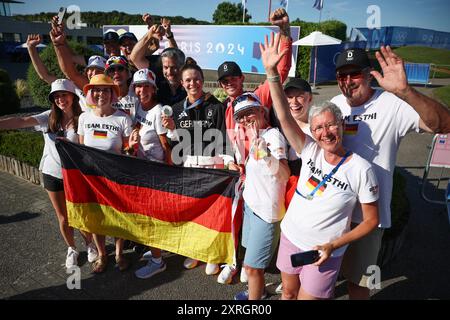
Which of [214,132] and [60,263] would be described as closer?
[214,132]

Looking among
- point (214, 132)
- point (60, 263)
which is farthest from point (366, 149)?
point (60, 263)

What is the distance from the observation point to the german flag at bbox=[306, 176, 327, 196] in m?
2.33

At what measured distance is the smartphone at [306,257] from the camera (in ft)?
7.51

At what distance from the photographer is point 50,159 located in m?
3.79

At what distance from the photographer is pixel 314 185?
2385mm

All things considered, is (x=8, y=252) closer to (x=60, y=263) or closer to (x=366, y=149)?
(x=60, y=263)

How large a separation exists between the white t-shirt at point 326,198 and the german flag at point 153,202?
34.9 inches

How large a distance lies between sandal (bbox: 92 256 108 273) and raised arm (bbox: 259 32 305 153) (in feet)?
9.29

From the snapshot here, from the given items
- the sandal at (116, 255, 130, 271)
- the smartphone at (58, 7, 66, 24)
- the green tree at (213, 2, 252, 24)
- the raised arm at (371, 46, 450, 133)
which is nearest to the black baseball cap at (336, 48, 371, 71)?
the raised arm at (371, 46, 450, 133)

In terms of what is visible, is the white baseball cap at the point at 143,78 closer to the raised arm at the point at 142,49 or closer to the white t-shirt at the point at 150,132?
the white t-shirt at the point at 150,132

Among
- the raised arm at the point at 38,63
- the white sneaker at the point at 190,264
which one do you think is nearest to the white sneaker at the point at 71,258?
the white sneaker at the point at 190,264

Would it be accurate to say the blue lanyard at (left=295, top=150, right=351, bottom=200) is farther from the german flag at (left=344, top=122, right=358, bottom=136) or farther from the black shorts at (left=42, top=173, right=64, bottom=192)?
the black shorts at (left=42, top=173, right=64, bottom=192)
